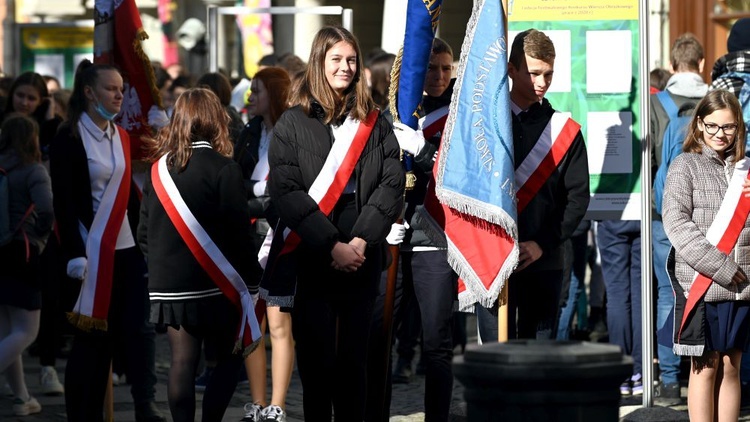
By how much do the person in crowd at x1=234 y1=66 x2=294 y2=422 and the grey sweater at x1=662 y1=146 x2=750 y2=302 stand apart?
2.30 metres

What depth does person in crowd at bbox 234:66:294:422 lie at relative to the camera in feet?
27.6

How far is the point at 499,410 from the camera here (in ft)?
17.1

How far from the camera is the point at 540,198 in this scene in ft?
24.0

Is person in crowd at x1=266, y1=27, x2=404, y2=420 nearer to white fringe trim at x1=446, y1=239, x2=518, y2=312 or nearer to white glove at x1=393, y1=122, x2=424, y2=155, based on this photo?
white glove at x1=393, y1=122, x2=424, y2=155

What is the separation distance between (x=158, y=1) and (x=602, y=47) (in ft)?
87.5

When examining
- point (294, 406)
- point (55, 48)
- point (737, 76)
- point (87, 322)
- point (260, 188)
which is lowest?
point (294, 406)

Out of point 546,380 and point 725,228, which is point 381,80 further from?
point 546,380

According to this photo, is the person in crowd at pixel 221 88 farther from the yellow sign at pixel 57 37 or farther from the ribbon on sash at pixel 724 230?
the yellow sign at pixel 57 37

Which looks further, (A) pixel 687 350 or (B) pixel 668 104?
(B) pixel 668 104

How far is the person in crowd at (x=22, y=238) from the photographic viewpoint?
9.10 metres

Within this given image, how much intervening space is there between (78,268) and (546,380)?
11.0 ft

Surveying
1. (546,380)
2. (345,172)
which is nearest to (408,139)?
(345,172)

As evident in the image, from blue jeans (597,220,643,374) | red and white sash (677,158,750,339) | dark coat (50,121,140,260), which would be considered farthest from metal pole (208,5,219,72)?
red and white sash (677,158,750,339)

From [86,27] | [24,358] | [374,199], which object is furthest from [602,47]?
[86,27]
